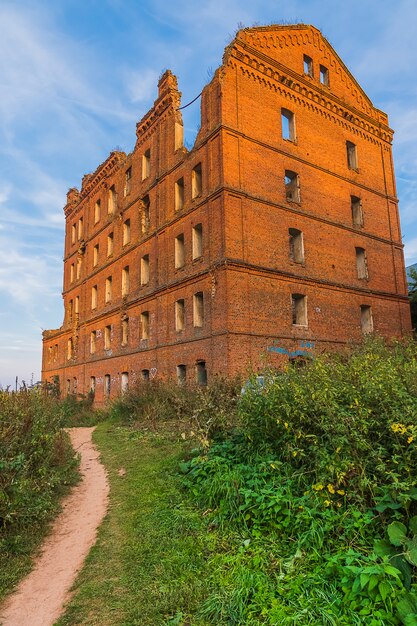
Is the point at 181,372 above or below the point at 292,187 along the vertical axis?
below

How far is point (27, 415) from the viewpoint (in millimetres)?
6898

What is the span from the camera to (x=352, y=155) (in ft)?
76.1

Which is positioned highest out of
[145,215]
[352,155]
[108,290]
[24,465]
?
[352,155]

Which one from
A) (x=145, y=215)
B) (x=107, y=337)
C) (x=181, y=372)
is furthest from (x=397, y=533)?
(x=107, y=337)

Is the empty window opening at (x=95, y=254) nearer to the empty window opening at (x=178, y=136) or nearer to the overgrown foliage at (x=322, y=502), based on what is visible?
the empty window opening at (x=178, y=136)

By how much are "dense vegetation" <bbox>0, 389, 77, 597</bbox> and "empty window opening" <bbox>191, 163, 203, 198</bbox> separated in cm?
1347

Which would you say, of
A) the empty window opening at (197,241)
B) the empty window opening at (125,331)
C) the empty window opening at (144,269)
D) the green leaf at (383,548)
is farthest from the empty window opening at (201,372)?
the green leaf at (383,548)

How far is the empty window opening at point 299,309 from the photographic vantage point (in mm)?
18688

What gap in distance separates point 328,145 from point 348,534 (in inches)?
816

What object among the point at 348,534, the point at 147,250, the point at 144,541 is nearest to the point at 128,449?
the point at 144,541

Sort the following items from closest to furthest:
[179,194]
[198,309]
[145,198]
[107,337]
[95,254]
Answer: [198,309], [179,194], [145,198], [107,337], [95,254]

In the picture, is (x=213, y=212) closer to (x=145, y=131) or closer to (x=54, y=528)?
(x=145, y=131)

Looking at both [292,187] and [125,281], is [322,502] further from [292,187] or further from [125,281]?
[125,281]

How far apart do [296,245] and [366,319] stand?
538cm
